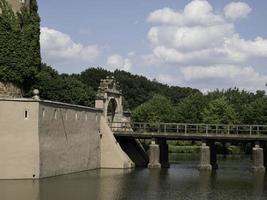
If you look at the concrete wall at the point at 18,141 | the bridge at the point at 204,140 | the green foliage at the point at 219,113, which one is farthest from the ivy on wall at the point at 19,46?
the green foliage at the point at 219,113

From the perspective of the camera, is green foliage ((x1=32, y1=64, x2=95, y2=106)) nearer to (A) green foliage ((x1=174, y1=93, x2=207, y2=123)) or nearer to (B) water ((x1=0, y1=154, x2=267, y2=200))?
(A) green foliage ((x1=174, y1=93, x2=207, y2=123))

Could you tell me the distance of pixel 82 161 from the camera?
5072 centimetres

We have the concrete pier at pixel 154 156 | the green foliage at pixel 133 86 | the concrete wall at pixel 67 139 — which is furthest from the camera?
the green foliage at pixel 133 86

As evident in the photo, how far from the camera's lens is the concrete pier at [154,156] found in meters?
56.2

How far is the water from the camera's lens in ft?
112

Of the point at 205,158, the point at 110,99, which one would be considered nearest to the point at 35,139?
the point at 205,158

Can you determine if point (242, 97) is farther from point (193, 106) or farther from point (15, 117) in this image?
point (15, 117)

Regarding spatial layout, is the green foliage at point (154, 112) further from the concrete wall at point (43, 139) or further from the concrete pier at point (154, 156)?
the concrete wall at point (43, 139)

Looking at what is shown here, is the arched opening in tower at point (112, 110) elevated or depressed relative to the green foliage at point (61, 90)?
depressed

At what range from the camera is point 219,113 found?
90250mm

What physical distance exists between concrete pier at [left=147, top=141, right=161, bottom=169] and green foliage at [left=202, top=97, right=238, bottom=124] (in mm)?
33594

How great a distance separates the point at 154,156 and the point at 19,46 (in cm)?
1627

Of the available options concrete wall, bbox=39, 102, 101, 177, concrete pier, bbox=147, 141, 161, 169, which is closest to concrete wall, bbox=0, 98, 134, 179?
concrete wall, bbox=39, 102, 101, 177

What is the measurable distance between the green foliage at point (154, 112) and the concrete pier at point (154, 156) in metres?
39.8
